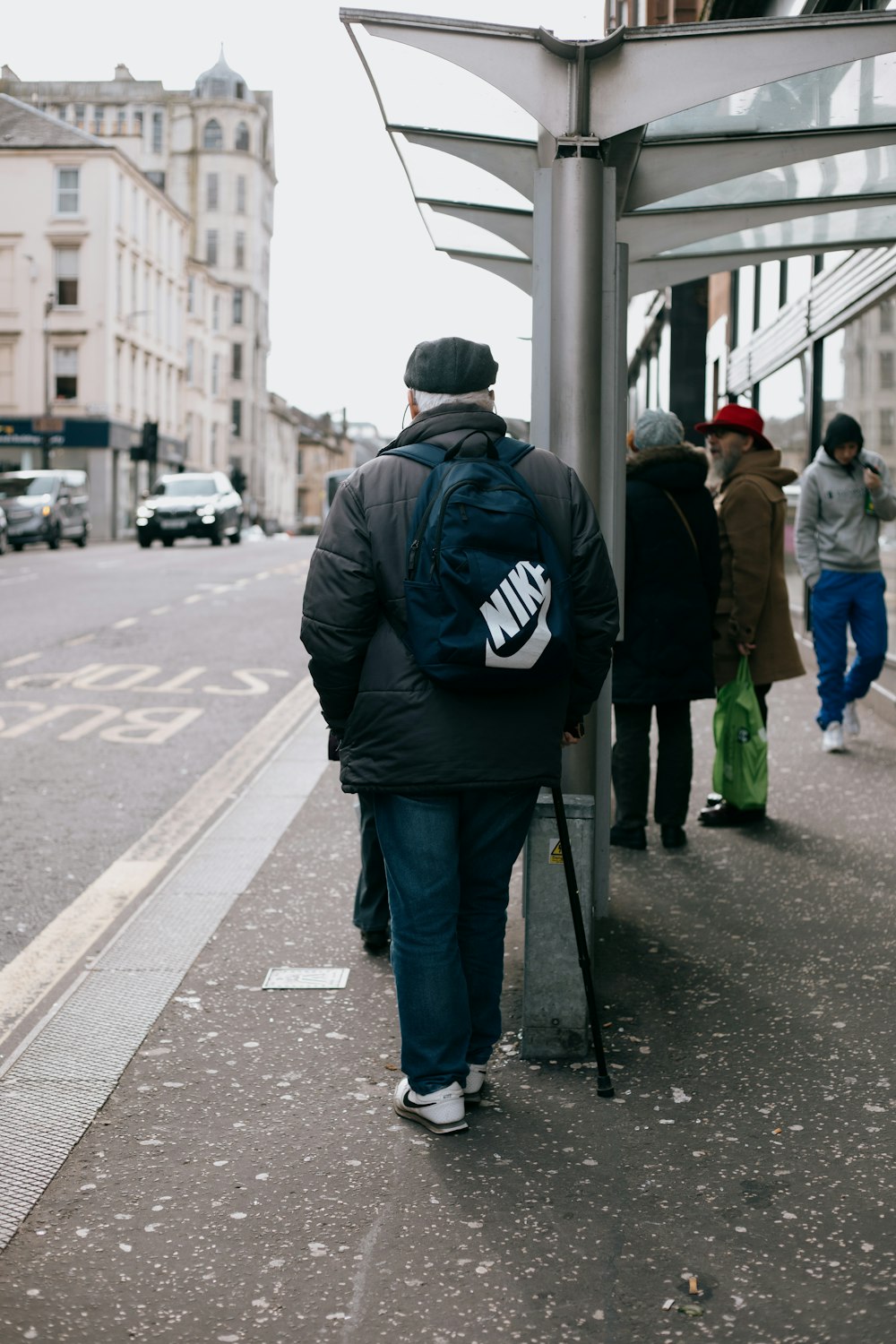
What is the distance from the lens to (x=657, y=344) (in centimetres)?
2425

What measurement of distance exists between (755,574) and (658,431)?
2.50 feet

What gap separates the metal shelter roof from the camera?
433 cm

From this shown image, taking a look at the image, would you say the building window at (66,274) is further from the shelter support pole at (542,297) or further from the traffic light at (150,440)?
the shelter support pole at (542,297)

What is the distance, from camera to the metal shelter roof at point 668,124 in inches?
170

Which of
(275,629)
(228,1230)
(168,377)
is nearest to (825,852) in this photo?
(228,1230)

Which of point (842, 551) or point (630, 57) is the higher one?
point (630, 57)

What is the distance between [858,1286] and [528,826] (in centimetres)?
137

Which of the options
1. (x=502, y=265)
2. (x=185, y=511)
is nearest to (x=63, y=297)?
(x=185, y=511)

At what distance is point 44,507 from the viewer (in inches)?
1447

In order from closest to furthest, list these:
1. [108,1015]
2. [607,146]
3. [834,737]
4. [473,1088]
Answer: [473,1088], [108,1015], [607,146], [834,737]

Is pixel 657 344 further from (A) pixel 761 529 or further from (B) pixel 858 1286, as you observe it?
(B) pixel 858 1286

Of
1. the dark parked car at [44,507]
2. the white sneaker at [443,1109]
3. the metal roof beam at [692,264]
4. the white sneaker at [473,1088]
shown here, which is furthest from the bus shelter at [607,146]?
the dark parked car at [44,507]

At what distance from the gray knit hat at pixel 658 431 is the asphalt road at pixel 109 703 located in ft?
9.38

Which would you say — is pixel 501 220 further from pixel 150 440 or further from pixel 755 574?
pixel 150 440
